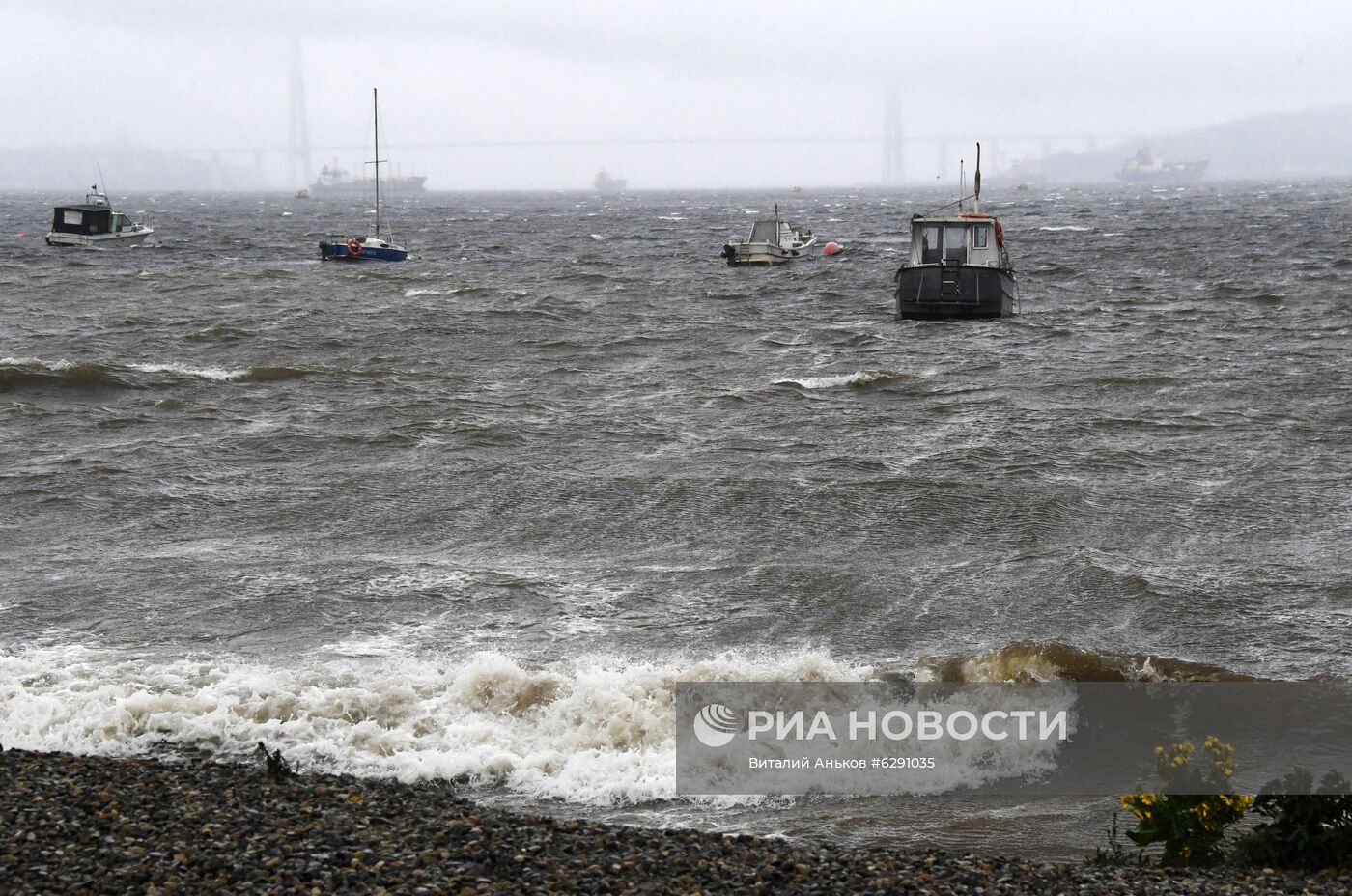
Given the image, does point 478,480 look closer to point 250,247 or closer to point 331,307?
point 331,307

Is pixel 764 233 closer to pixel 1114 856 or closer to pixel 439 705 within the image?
pixel 439 705

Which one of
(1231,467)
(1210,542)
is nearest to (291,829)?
(1210,542)

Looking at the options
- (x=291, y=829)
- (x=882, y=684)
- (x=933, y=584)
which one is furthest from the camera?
(x=933, y=584)

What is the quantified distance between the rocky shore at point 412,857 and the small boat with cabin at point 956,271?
3380 cm

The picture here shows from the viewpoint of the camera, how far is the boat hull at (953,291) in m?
41.3

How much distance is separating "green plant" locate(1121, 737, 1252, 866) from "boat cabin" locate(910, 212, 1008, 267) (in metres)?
32.5

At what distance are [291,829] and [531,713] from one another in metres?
4.32

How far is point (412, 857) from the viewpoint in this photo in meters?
8.21

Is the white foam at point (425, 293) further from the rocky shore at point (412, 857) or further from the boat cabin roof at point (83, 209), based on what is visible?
the rocky shore at point (412, 857)

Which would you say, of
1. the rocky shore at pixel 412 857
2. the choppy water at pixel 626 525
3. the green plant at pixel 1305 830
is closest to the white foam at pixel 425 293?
the choppy water at pixel 626 525

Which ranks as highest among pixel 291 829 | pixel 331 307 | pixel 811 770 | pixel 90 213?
pixel 90 213

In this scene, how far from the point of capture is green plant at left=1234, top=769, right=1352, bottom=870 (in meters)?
8.63

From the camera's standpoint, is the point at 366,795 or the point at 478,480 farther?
the point at 478,480

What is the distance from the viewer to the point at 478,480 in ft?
74.7
